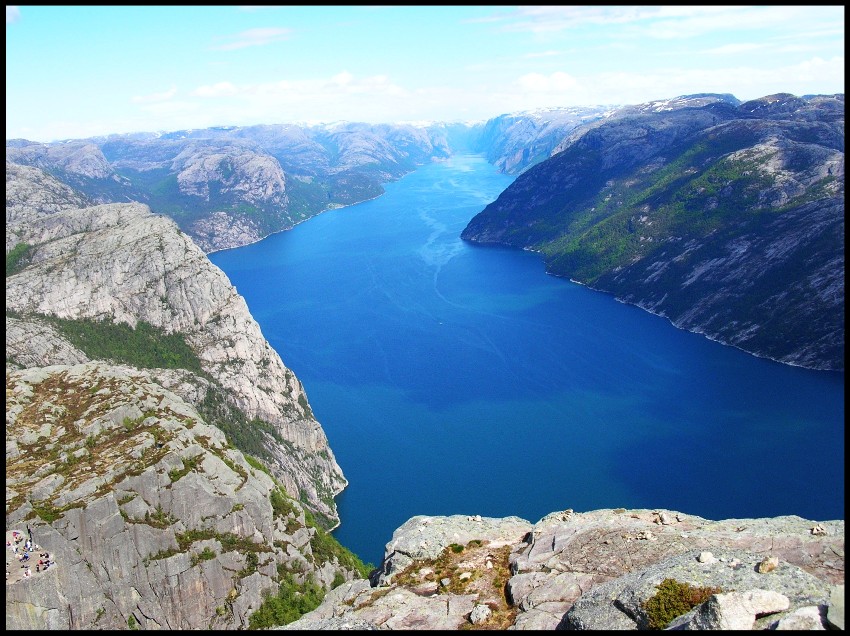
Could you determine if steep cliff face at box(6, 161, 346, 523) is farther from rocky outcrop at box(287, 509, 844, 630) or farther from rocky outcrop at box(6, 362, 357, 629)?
rocky outcrop at box(287, 509, 844, 630)

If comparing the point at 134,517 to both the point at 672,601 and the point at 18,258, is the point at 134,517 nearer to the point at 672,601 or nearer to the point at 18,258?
the point at 672,601

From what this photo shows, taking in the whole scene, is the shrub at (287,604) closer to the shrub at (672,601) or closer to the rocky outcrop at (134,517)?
the rocky outcrop at (134,517)

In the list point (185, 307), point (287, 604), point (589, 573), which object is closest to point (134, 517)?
point (287, 604)

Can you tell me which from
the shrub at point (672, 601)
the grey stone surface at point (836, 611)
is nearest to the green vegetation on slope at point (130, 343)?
the shrub at point (672, 601)

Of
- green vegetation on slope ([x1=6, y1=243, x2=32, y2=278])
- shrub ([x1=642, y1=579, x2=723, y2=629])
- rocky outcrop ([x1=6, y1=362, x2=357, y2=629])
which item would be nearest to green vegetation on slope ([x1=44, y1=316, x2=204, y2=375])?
green vegetation on slope ([x1=6, y1=243, x2=32, y2=278])

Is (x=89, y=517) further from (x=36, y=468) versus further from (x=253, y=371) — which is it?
(x=253, y=371)

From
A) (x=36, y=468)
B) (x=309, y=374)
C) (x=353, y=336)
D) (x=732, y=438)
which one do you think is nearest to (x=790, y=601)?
(x=36, y=468)
